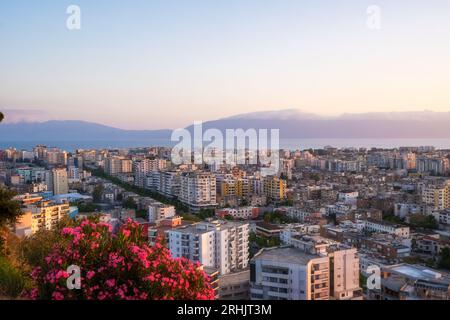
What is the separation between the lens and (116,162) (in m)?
24.8

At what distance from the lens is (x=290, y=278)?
503 centimetres

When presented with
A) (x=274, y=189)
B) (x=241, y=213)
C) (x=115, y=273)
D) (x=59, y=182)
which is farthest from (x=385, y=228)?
(x=59, y=182)

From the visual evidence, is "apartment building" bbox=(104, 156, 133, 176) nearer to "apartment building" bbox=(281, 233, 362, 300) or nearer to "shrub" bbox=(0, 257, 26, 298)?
"apartment building" bbox=(281, 233, 362, 300)

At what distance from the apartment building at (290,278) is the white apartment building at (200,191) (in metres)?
9.69

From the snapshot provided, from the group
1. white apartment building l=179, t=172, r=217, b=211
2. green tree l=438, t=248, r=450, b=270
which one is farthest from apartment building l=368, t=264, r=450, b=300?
white apartment building l=179, t=172, r=217, b=211

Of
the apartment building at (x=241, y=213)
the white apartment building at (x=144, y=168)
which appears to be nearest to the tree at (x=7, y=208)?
the apartment building at (x=241, y=213)

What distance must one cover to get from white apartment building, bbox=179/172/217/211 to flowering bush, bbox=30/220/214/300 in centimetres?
1291

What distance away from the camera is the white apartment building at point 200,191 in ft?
49.8

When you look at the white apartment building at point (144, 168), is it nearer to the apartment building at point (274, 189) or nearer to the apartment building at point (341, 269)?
the apartment building at point (274, 189)

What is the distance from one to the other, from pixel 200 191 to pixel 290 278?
10.2m

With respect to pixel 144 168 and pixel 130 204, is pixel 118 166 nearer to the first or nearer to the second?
pixel 144 168

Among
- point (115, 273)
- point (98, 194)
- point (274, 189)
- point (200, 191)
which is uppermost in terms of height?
point (115, 273)
